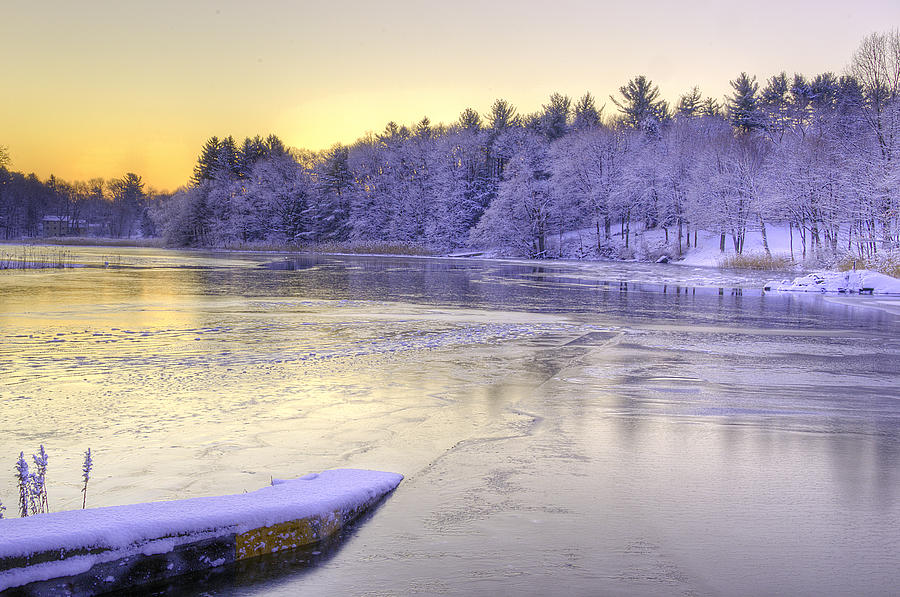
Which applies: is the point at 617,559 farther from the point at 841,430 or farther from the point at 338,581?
the point at 841,430

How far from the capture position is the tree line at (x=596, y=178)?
49.8 meters

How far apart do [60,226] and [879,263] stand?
560 ft

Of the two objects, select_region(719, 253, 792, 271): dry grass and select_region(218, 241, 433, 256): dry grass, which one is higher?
select_region(218, 241, 433, 256): dry grass

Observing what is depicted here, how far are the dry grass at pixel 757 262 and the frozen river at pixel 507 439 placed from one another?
126ft

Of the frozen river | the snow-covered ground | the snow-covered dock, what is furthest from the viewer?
the snow-covered ground

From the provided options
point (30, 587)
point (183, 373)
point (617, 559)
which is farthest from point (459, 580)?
point (183, 373)

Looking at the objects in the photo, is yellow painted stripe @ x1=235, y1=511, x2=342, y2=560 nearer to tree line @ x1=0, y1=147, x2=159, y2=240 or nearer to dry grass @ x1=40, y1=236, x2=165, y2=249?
dry grass @ x1=40, y1=236, x2=165, y2=249

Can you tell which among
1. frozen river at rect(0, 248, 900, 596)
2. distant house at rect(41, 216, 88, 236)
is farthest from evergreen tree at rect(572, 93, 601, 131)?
distant house at rect(41, 216, 88, 236)

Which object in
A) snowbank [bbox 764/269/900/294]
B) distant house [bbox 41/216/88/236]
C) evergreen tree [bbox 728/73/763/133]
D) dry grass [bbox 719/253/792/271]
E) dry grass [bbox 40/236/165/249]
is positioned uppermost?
evergreen tree [bbox 728/73/763/133]

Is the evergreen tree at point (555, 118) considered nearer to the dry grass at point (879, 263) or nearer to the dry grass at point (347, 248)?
the dry grass at point (347, 248)

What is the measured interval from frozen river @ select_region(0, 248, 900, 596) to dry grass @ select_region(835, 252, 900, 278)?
2287cm

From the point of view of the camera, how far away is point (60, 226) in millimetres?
167500

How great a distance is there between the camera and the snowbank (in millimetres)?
32250

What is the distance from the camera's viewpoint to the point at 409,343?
15133mm
